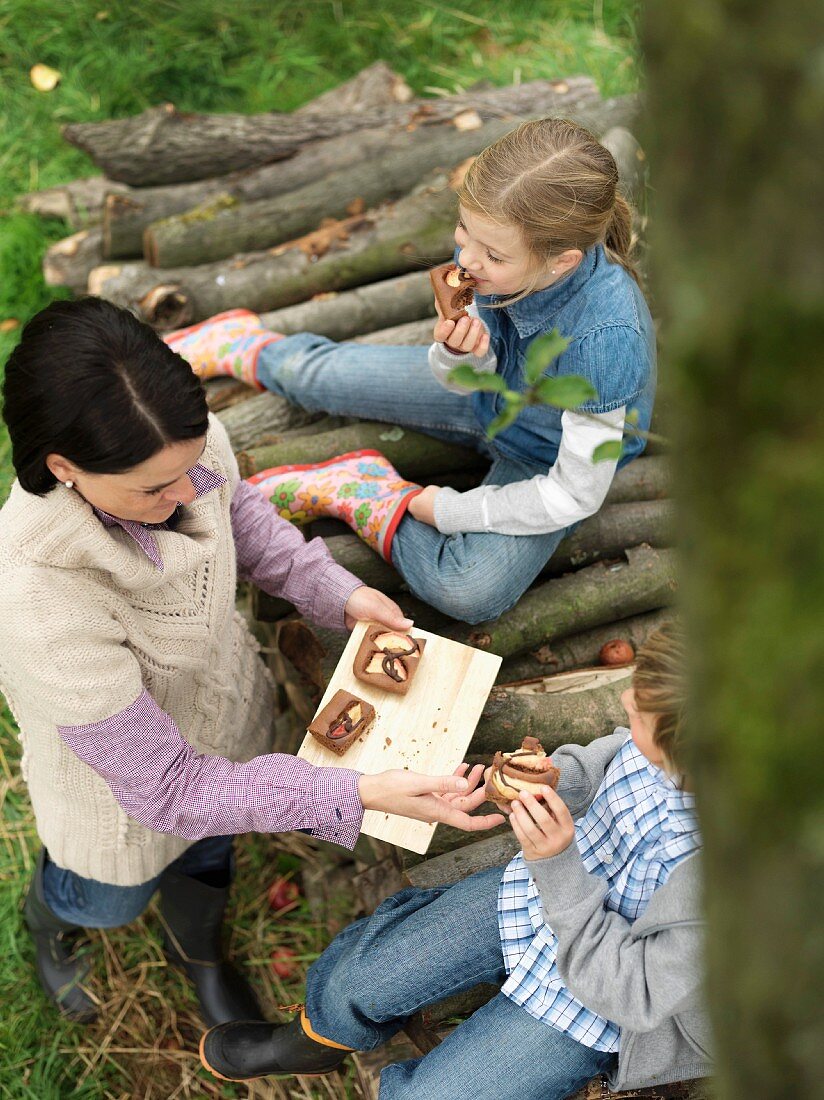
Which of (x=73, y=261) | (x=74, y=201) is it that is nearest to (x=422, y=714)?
(x=73, y=261)

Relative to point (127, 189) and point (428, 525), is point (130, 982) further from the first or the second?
point (127, 189)

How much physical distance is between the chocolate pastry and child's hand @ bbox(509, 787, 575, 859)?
1.49m

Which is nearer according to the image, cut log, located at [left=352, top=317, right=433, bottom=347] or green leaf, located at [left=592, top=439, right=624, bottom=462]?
green leaf, located at [left=592, top=439, right=624, bottom=462]

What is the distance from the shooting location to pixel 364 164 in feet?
14.4

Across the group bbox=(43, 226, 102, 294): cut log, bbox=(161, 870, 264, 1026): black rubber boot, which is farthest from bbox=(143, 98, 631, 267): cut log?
bbox=(161, 870, 264, 1026): black rubber boot

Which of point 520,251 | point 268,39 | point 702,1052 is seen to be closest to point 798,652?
point 702,1052

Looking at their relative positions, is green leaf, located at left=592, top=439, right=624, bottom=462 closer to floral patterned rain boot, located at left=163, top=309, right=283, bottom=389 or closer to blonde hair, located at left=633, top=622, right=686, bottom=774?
blonde hair, located at left=633, top=622, right=686, bottom=774

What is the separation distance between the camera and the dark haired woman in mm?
1923

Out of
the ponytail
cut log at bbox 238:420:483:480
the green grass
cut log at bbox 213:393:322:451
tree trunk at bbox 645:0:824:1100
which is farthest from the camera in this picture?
the green grass

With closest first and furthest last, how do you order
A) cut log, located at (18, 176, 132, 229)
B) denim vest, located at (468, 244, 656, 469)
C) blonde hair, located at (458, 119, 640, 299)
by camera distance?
blonde hair, located at (458, 119, 640, 299) → denim vest, located at (468, 244, 656, 469) → cut log, located at (18, 176, 132, 229)

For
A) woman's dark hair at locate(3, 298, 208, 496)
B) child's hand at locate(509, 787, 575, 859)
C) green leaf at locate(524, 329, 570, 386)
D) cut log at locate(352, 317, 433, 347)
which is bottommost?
cut log at locate(352, 317, 433, 347)

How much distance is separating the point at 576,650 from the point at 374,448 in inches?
39.9

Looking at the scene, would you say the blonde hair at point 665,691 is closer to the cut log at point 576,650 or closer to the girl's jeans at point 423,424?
the girl's jeans at point 423,424

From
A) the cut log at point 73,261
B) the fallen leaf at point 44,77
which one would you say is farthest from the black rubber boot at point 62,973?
the fallen leaf at point 44,77
